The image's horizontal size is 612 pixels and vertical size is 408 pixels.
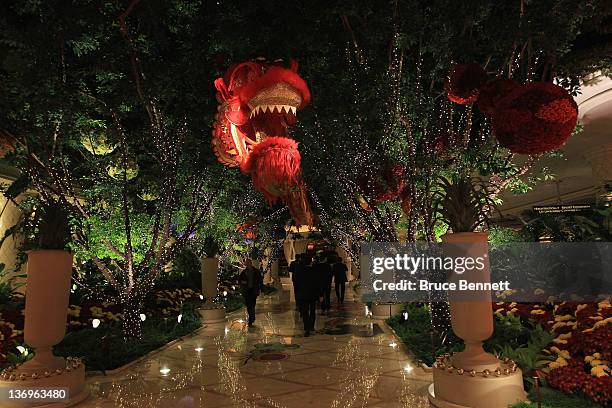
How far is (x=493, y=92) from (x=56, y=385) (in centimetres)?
540

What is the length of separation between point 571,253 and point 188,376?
19.1 feet

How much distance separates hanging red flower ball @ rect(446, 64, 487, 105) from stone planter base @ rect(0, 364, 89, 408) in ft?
17.0

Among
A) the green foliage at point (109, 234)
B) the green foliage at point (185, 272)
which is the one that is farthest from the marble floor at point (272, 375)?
the green foliage at point (185, 272)

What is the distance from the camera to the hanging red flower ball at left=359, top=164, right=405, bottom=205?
758cm

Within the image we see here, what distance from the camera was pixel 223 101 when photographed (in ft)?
24.5

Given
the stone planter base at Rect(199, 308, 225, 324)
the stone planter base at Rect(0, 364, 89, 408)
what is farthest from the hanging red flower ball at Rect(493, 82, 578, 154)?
the stone planter base at Rect(199, 308, 225, 324)

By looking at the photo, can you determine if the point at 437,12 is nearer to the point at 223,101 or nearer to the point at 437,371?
the point at 223,101

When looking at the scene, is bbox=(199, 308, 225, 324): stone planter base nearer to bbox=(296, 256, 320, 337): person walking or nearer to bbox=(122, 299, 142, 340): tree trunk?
bbox=(296, 256, 320, 337): person walking

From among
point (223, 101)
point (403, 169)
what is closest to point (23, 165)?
point (223, 101)

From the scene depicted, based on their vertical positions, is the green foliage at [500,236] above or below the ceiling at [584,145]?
below

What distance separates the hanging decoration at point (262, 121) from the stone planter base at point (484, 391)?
3.79m

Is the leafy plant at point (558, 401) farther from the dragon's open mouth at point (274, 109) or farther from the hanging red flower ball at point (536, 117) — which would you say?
the dragon's open mouth at point (274, 109)

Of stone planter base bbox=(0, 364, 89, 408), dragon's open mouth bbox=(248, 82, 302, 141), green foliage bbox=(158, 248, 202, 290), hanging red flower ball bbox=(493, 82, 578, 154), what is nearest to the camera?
hanging red flower ball bbox=(493, 82, 578, 154)

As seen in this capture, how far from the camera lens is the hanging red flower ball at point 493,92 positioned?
449 centimetres
